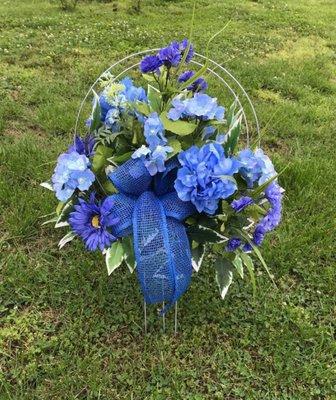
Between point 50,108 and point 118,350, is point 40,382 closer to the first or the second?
point 118,350

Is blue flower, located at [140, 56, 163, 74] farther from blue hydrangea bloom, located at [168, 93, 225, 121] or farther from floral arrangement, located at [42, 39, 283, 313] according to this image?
blue hydrangea bloom, located at [168, 93, 225, 121]

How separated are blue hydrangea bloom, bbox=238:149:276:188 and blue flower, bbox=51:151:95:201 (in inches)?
21.0

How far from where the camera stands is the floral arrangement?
69.7 inches

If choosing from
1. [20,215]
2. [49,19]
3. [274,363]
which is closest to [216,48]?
[49,19]

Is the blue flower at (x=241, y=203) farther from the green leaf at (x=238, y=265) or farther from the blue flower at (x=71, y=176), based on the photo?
the blue flower at (x=71, y=176)

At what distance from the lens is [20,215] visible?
2893 millimetres

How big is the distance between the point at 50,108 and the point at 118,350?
2279 millimetres

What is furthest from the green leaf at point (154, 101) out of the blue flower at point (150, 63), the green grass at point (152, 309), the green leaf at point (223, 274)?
the green grass at point (152, 309)

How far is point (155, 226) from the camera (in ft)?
6.00

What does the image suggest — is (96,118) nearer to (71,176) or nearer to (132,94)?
(132,94)

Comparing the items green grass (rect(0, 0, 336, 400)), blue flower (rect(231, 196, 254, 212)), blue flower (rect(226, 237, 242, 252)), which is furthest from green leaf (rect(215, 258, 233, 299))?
green grass (rect(0, 0, 336, 400))

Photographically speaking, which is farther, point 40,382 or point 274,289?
point 274,289

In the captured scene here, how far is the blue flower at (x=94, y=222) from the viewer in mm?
1811

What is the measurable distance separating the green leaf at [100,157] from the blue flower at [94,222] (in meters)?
0.17
